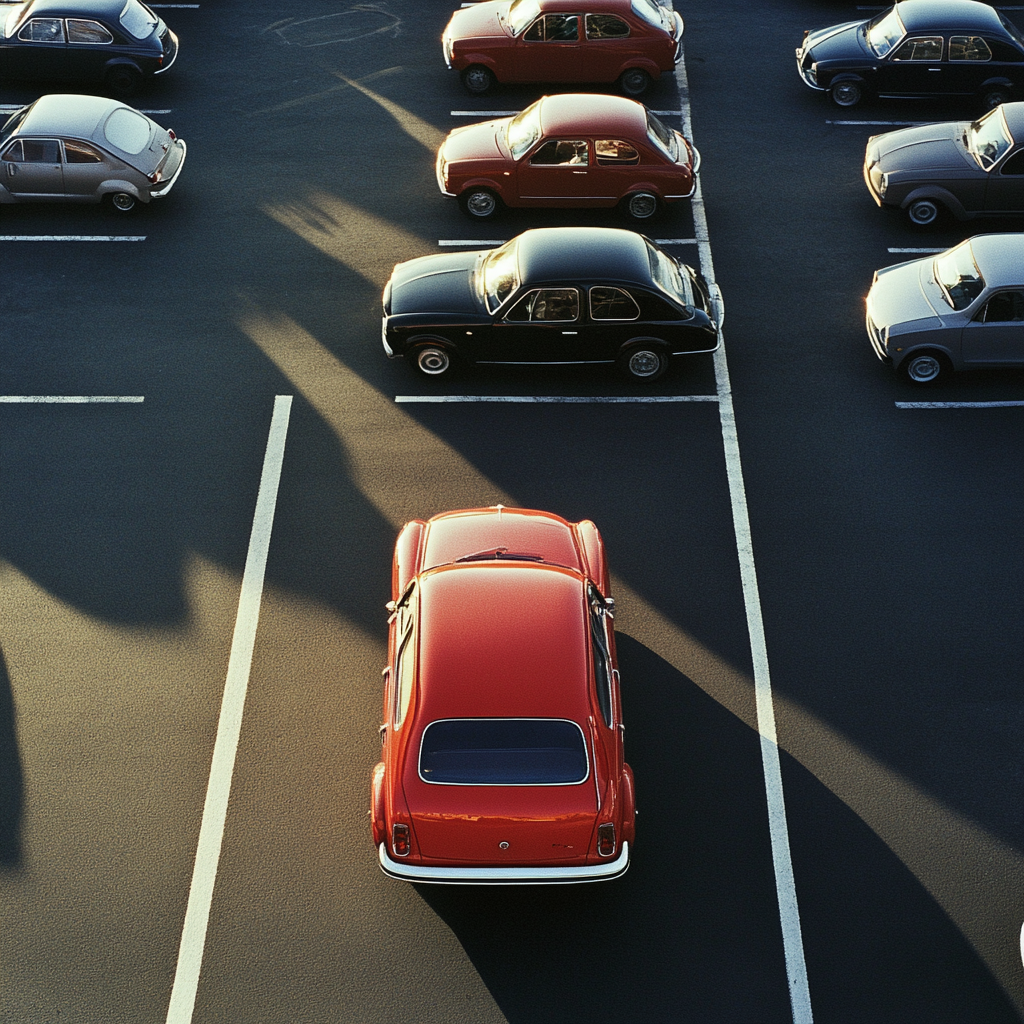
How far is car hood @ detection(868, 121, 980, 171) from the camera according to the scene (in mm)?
14914

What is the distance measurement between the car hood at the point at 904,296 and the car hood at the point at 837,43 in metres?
6.16

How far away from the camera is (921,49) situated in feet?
56.7

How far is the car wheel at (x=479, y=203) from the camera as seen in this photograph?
15.2 meters

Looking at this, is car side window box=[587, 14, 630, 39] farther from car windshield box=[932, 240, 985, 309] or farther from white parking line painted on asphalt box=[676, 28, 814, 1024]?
car windshield box=[932, 240, 985, 309]

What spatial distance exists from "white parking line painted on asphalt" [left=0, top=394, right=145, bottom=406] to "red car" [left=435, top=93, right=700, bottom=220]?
5.56 meters

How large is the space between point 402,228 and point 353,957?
10.5m

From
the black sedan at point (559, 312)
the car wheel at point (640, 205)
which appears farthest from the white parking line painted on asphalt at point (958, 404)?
the car wheel at point (640, 205)

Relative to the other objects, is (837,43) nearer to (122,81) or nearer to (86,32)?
(122,81)

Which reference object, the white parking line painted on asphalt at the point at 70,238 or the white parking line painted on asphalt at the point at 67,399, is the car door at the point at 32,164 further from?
the white parking line painted on asphalt at the point at 67,399

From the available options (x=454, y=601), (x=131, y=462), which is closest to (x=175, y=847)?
(x=454, y=601)

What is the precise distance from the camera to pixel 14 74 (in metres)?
17.9

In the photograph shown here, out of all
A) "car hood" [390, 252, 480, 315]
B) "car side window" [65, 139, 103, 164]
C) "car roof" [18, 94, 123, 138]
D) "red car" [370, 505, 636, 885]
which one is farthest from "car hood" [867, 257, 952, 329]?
"car roof" [18, 94, 123, 138]

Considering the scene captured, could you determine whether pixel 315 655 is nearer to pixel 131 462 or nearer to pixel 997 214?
pixel 131 462

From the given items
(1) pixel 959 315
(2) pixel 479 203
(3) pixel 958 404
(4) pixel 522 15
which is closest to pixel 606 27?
(4) pixel 522 15
